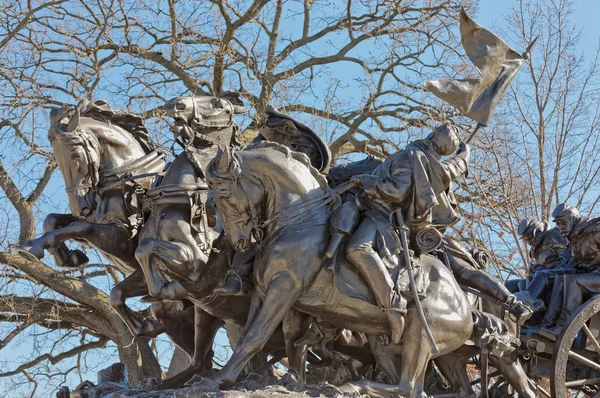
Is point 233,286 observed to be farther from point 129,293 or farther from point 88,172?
point 88,172

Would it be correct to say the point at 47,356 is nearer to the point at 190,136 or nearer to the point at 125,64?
the point at 125,64

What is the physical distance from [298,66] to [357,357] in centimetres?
845

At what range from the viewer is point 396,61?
628 inches

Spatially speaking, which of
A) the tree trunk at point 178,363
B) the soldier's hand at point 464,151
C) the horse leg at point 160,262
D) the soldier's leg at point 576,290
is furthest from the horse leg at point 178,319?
the tree trunk at point 178,363

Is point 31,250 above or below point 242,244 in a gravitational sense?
above

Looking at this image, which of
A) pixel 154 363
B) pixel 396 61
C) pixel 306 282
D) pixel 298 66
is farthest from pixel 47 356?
pixel 306 282

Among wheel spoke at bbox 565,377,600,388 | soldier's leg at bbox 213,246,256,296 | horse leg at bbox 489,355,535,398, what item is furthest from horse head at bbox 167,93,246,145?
wheel spoke at bbox 565,377,600,388

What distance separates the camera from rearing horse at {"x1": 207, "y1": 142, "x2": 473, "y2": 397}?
6.93 m

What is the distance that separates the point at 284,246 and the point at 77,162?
217cm

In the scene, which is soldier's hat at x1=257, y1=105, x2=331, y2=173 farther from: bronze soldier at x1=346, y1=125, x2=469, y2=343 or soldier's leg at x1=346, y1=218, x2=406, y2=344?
soldier's leg at x1=346, y1=218, x2=406, y2=344

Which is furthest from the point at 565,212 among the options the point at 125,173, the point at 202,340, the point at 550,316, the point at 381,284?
the point at 125,173

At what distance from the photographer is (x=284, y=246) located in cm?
699

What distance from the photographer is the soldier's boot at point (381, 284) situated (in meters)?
6.91

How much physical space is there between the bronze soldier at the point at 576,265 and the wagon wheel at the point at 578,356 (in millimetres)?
248
